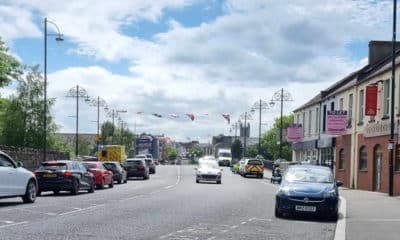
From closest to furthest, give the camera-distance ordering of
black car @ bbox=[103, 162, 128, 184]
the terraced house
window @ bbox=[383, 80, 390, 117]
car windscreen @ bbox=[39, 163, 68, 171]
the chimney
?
car windscreen @ bbox=[39, 163, 68, 171], the terraced house, window @ bbox=[383, 80, 390, 117], black car @ bbox=[103, 162, 128, 184], the chimney

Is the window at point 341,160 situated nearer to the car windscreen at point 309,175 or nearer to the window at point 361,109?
the window at point 361,109

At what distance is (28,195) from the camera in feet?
68.8

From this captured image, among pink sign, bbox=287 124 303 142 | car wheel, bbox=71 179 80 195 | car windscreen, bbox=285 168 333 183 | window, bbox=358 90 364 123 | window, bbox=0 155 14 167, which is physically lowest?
car wheel, bbox=71 179 80 195

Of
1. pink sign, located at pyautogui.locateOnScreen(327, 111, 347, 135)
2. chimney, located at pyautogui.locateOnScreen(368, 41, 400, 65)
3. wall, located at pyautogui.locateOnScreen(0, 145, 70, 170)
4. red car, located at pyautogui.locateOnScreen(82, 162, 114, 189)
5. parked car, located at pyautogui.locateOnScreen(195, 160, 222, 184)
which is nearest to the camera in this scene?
red car, located at pyautogui.locateOnScreen(82, 162, 114, 189)

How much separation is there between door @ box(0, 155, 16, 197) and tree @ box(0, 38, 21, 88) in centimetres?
2051

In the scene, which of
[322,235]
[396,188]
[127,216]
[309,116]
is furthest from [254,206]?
[309,116]

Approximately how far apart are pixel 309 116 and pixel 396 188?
2431 centimetres

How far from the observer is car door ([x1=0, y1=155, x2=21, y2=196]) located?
19.3 meters

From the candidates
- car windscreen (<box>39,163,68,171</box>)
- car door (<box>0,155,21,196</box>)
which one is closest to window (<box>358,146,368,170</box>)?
car windscreen (<box>39,163,68,171</box>)

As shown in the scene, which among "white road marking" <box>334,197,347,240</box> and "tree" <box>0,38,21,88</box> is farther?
"tree" <box>0,38,21,88</box>

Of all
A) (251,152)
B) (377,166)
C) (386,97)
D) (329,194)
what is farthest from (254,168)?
(251,152)

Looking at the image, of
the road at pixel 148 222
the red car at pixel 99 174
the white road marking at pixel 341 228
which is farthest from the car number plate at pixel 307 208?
the red car at pixel 99 174

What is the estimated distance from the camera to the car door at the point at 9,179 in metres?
19.3

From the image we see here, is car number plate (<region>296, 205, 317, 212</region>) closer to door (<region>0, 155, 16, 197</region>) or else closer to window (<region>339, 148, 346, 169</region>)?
door (<region>0, 155, 16, 197</region>)
